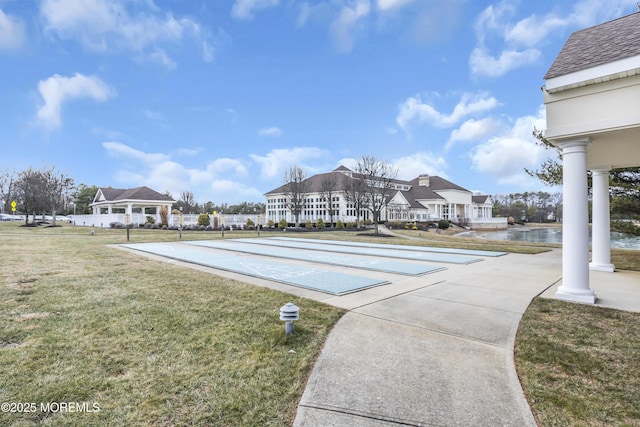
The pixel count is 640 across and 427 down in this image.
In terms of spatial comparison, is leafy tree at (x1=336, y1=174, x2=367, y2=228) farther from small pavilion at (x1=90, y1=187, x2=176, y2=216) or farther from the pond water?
small pavilion at (x1=90, y1=187, x2=176, y2=216)

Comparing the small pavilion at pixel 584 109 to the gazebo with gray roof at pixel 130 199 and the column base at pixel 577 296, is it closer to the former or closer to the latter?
the column base at pixel 577 296

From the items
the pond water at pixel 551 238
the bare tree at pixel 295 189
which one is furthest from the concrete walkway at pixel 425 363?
the bare tree at pixel 295 189

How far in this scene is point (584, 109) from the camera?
18.0 feet

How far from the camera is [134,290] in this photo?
6551 mm

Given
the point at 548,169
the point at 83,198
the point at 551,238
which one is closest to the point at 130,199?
the point at 83,198

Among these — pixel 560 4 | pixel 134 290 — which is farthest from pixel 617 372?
pixel 560 4

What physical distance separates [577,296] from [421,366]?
4413 millimetres

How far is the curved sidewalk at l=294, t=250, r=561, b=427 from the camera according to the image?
2465mm

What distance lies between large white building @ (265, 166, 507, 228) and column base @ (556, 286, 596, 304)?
1405 inches

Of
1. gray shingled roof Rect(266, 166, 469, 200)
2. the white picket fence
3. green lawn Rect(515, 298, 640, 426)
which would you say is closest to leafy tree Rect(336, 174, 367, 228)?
gray shingled roof Rect(266, 166, 469, 200)

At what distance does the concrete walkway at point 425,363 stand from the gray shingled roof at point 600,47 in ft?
14.1

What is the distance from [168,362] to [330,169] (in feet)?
176

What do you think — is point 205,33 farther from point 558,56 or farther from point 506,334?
point 506,334

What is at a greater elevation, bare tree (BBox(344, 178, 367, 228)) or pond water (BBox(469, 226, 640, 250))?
bare tree (BBox(344, 178, 367, 228))
